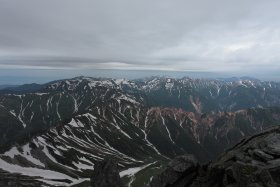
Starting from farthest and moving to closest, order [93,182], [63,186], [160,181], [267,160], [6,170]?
[6,170]
[63,186]
[93,182]
[160,181]
[267,160]

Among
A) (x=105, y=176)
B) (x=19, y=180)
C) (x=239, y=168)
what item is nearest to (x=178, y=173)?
(x=239, y=168)

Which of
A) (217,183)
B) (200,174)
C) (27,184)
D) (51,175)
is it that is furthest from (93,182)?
(51,175)

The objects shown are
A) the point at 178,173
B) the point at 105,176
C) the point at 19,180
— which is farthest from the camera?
the point at 19,180

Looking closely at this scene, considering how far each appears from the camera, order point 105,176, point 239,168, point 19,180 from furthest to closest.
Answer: point 19,180 < point 105,176 < point 239,168

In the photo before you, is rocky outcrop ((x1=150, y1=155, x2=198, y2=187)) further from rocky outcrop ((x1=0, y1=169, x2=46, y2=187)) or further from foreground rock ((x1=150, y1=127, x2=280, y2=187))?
rocky outcrop ((x1=0, y1=169, x2=46, y2=187))

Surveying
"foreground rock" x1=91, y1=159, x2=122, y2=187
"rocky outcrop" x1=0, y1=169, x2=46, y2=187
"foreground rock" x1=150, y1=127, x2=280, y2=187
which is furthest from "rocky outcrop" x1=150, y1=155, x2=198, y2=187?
"rocky outcrop" x1=0, y1=169, x2=46, y2=187

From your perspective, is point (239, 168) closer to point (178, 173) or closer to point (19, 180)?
point (178, 173)

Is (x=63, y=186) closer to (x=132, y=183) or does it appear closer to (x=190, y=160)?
(x=132, y=183)
